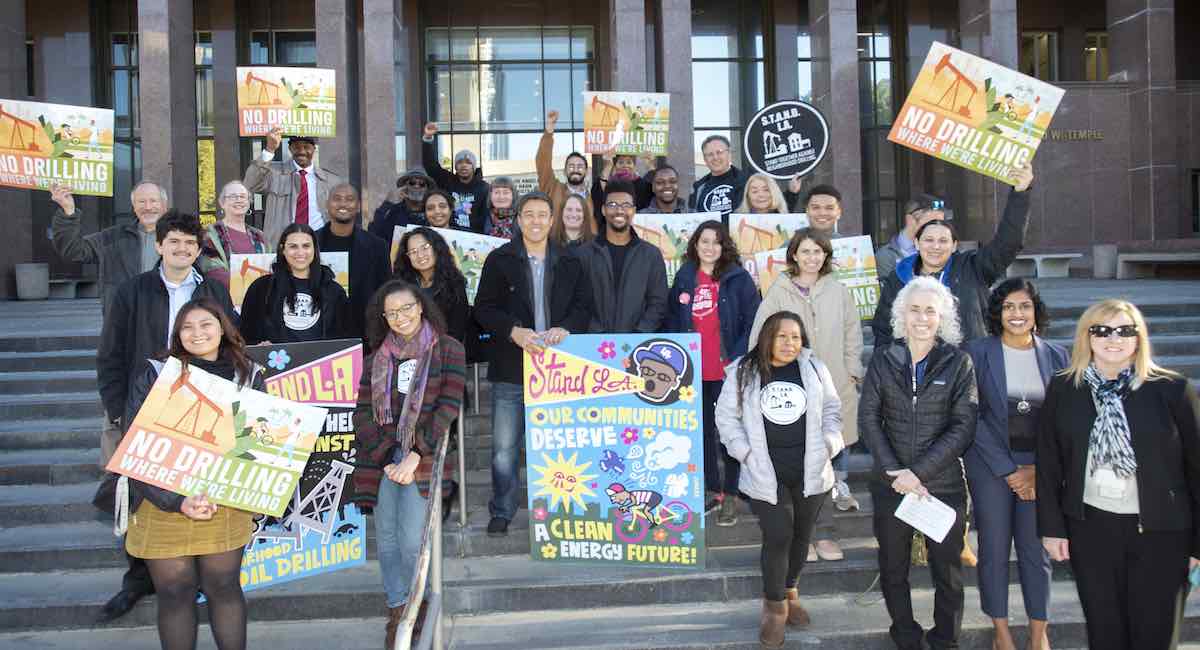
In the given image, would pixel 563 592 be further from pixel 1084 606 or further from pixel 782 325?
pixel 1084 606

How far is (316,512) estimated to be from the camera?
6.21 metres

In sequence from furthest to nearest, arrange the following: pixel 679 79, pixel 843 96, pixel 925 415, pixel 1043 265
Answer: pixel 1043 265
pixel 843 96
pixel 679 79
pixel 925 415

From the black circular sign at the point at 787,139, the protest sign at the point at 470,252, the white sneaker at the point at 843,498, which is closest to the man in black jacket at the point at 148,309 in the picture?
the protest sign at the point at 470,252

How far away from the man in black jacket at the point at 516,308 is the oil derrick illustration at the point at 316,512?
3.44ft

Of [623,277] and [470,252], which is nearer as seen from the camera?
[623,277]

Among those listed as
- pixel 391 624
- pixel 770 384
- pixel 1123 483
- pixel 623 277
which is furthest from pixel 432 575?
pixel 1123 483

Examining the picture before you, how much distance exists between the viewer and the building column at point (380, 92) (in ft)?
58.1

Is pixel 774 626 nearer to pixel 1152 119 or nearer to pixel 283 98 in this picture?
pixel 283 98

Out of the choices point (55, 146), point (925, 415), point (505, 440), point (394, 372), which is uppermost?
point (55, 146)

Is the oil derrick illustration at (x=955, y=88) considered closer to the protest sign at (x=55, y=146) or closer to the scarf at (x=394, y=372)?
the scarf at (x=394, y=372)

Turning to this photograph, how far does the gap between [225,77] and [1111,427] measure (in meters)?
21.2

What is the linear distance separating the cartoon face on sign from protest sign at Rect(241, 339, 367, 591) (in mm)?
1737

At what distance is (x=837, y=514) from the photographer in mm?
7074

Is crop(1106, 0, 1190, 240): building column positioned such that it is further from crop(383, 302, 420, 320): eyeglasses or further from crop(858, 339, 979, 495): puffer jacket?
crop(383, 302, 420, 320): eyeglasses
